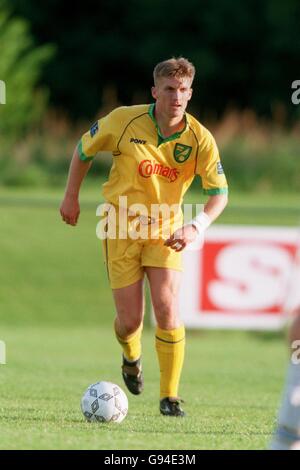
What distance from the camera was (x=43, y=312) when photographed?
1600cm

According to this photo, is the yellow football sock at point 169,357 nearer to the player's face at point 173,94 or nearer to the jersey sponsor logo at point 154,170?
the jersey sponsor logo at point 154,170

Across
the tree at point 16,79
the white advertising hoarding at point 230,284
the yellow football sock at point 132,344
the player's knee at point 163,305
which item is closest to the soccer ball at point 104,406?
the player's knee at point 163,305

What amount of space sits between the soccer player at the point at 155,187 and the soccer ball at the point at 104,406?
18.9 inches

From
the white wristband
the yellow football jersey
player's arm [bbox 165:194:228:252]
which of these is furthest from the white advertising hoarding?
the white wristband

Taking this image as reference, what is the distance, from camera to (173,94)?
6.79 m

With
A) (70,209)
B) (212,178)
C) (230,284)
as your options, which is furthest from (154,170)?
(230,284)

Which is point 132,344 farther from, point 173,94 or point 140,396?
point 173,94

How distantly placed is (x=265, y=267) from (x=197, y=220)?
7.83 m

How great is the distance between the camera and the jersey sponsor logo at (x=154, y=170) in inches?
277

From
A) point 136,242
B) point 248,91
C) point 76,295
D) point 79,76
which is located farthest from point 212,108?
point 136,242

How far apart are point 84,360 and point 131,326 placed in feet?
14.7

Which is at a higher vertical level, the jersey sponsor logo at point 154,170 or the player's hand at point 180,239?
the jersey sponsor logo at point 154,170

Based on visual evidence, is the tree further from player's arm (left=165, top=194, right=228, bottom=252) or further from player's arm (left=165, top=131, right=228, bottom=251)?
player's arm (left=165, top=194, right=228, bottom=252)
